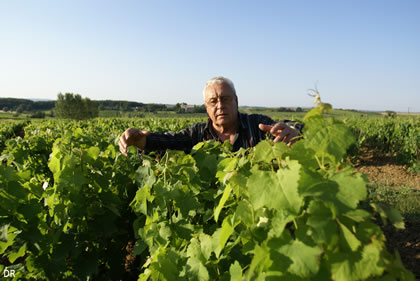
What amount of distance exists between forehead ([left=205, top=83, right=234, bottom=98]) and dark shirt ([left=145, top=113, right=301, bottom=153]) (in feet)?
1.15

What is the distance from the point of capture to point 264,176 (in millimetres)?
782

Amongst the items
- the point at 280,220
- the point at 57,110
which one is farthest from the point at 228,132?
the point at 57,110

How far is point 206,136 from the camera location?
Answer: 348 centimetres

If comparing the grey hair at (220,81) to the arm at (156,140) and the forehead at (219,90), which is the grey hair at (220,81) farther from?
the arm at (156,140)

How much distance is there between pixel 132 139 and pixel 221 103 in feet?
3.27

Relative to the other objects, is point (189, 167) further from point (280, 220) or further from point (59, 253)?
point (59, 253)

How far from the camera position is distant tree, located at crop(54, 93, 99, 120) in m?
82.3

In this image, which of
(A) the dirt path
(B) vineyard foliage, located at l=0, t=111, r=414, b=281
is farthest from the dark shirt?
(A) the dirt path

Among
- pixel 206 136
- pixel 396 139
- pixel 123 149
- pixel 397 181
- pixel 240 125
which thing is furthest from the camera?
pixel 396 139

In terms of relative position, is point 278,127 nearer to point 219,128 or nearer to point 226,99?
point 226,99

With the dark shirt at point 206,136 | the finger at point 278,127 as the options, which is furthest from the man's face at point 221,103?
the finger at point 278,127

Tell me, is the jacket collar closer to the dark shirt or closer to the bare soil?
the dark shirt

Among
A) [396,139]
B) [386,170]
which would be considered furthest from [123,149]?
[396,139]

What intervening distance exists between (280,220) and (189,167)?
0.85 meters
